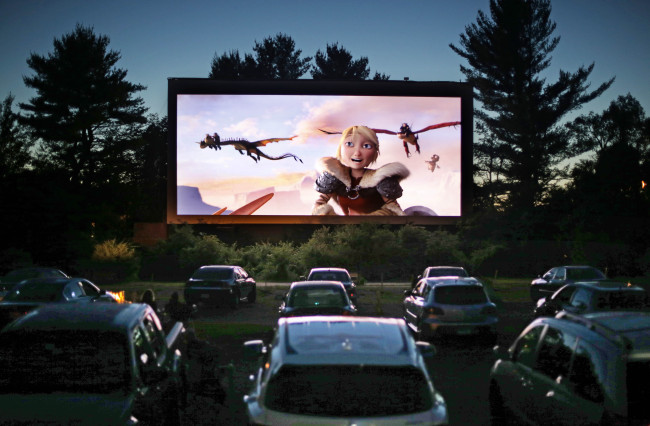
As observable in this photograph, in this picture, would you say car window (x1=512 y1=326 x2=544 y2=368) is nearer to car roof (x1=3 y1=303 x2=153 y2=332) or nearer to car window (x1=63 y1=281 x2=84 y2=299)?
car roof (x1=3 y1=303 x2=153 y2=332)

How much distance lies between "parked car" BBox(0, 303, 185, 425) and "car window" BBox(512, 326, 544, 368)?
3362 millimetres

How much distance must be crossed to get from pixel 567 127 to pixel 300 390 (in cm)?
5669

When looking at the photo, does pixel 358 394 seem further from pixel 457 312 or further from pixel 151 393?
pixel 457 312

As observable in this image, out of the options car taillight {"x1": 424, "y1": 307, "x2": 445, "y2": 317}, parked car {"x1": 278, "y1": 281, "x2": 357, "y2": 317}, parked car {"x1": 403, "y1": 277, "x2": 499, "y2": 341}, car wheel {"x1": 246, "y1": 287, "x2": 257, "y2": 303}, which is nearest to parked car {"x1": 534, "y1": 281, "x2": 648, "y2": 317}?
parked car {"x1": 403, "y1": 277, "x2": 499, "y2": 341}

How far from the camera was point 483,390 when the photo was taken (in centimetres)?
1070

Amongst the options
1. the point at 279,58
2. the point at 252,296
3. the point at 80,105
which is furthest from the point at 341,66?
the point at 252,296

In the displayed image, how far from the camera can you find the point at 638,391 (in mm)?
5355

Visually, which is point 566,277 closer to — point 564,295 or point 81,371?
point 564,295

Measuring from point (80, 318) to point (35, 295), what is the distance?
10.2 metres

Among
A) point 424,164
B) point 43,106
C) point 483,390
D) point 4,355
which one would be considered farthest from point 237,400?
point 43,106

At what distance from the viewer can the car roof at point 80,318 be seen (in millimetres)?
6652

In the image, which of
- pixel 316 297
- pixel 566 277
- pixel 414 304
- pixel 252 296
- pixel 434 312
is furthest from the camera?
pixel 252 296

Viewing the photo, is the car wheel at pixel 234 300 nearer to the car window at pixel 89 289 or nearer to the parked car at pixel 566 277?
the car window at pixel 89 289

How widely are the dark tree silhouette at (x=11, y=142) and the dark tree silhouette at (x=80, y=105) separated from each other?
1014 mm
